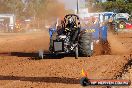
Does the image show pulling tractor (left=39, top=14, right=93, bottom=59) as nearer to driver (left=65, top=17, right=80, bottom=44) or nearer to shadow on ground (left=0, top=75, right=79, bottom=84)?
driver (left=65, top=17, right=80, bottom=44)

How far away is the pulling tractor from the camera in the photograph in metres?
14.7

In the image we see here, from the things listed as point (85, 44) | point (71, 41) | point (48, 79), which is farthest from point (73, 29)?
point (48, 79)

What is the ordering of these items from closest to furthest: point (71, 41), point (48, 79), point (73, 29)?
point (48, 79) < point (71, 41) < point (73, 29)

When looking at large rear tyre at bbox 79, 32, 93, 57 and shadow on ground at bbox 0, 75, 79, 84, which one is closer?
shadow on ground at bbox 0, 75, 79, 84

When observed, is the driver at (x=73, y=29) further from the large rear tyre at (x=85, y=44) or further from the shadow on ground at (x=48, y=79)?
the shadow on ground at (x=48, y=79)

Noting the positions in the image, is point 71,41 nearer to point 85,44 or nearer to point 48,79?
point 85,44

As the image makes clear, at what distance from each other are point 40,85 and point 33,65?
4.07 m

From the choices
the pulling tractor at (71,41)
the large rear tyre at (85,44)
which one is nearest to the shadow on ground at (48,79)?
the pulling tractor at (71,41)

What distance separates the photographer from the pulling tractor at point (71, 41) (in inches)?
580

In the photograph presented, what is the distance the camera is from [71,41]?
591 inches

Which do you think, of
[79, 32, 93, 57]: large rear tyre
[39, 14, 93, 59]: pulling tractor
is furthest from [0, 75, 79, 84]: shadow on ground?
[79, 32, 93, 57]: large rear tyre

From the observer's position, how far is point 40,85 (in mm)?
8430

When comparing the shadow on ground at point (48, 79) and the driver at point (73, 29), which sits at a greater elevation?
the driver at point (73, 29)

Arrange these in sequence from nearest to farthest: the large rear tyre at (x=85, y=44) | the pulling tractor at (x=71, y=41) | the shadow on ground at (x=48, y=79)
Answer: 1. the shadow on ground at (x=48, y=79)
2. the pulling tractor at (x=71, y=41)
3. the large rear tyre at (x=85, y=44)
